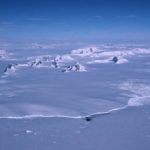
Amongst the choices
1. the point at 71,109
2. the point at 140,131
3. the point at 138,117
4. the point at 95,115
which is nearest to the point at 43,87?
the point at 71,109

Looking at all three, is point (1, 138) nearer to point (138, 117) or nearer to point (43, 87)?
point (138, 117)

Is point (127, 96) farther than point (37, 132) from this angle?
Yes

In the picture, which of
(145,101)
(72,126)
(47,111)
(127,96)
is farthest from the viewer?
(127,96)

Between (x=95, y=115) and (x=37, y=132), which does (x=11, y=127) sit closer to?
(x=37, y=132)

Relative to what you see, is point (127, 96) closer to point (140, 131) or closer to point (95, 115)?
point (95, 115)

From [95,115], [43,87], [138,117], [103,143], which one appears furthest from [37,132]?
[43,87]

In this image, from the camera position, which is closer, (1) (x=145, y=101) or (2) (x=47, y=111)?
(2) (x=47, y=111)

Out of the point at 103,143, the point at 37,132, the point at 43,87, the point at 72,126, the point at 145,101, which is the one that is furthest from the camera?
the point at 43,87

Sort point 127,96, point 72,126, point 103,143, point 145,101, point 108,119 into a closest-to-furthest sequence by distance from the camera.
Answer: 1. point 103,143
2. point 72,126
3. point 108,119
4. point 145,101
5. point 127,96

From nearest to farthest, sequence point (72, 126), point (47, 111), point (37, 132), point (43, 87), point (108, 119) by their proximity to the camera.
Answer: point (37, 132) < point (72, 126) < point (108, 119) < point (47, 111) < point (43, 87)
